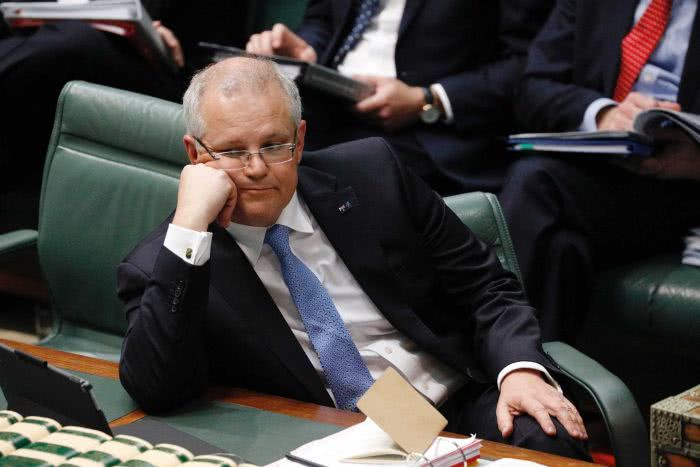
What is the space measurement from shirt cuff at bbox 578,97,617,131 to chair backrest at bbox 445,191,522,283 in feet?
1.97

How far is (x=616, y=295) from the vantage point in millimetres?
2627

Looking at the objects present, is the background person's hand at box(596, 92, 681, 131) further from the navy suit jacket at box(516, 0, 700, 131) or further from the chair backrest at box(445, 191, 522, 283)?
the chair backrest at box(445, 191, 522, 283)

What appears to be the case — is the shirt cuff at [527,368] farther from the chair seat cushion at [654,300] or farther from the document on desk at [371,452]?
the chair seat cushion at [654,300]

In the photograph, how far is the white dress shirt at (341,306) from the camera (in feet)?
6.57

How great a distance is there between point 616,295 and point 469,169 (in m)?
0.61

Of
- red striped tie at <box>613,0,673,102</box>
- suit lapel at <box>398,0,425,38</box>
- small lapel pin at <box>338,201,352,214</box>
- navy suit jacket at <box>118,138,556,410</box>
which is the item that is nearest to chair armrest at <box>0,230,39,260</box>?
navy suit jacket at <box>118,138,556,410</box>

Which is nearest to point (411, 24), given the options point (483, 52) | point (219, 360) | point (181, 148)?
point (483, 52)

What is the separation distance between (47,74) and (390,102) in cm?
100

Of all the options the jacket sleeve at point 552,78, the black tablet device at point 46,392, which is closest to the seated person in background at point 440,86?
the jacket sleeve at point 552,78

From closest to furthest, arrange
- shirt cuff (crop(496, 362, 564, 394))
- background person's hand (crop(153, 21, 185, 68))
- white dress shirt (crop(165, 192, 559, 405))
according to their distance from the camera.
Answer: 1. shirt cuff (crop(496, 362, 564, 394))
2. white dress shirt (crop(165, 192, 559, 405))
3. background person's hand (crop(153, 21, 185, 68))

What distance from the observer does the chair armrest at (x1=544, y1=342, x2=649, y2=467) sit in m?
1.80

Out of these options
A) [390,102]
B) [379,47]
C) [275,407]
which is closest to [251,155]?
[275,407]

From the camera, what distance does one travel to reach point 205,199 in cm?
185

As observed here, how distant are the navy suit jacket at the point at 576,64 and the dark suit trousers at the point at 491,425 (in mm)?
977
